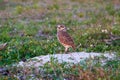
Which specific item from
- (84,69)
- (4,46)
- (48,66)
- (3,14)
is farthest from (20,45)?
(3,14)

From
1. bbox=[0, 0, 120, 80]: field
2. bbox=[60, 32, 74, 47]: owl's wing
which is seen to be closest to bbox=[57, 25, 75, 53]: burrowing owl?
bbox=[60, 32, 74, 47]: owl's wing

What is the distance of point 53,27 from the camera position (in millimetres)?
15719

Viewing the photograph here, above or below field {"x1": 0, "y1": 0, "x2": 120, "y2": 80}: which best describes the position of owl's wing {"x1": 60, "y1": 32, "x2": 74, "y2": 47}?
above

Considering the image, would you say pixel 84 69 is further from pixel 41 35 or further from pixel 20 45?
pixel 41 35

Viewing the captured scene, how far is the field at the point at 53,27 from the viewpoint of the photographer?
464 inches

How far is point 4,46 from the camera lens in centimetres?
1179

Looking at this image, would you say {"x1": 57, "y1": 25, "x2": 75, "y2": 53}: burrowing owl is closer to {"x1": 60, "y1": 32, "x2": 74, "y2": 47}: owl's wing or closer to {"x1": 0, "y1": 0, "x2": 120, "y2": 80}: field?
{"x1": 60, "y1": 32, "x2": 74, "y2": 47}: owl's wing

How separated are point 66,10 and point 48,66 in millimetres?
9664

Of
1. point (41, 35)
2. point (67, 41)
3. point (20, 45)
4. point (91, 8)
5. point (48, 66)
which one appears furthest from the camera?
point (91, 8)

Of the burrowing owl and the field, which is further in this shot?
the field

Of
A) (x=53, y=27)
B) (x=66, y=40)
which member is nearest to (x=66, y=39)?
(x=66, y=40)

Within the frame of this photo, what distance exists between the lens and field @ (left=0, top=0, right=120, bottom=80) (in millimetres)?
11789

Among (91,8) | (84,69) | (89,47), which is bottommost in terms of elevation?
(91,8)

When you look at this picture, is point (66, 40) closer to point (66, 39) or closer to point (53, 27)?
point (66, 39)
